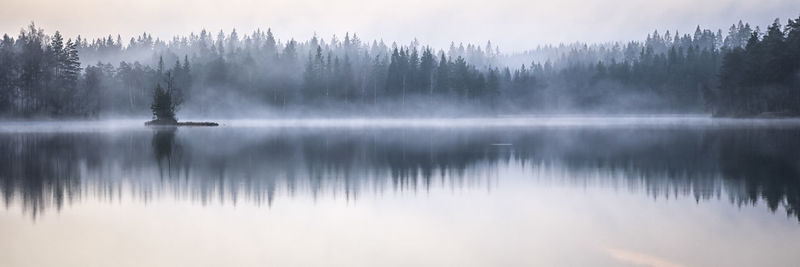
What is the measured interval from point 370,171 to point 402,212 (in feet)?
32.0

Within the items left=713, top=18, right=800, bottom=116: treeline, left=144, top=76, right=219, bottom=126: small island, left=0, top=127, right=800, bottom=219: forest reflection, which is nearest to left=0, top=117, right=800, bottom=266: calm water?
left=0, top=127, right=800, bottom=219: forest reflection

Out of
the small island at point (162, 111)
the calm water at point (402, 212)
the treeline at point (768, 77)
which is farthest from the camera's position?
the treeline at point (768, 77)

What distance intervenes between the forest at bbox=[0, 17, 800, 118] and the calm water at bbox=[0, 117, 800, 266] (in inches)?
2860

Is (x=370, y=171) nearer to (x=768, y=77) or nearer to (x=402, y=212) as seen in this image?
(x=402, y=212)

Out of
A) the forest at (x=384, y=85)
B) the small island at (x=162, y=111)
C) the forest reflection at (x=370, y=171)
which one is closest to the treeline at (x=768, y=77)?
the forest at (x=384, y=85)

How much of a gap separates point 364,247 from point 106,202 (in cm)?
904

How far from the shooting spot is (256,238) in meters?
14.4

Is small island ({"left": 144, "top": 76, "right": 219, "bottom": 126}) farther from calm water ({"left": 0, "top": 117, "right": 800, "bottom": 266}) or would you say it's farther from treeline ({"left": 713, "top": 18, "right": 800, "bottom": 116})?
treeline ({"left": 713, "top": 18, "right": 800, "bottom": 116})

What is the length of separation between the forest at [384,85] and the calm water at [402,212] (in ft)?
238

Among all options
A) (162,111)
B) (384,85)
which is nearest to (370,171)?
(162,111)

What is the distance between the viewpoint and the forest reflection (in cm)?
2088

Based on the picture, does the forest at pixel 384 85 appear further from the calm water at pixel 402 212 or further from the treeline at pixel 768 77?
the calm water at pixel 402 212

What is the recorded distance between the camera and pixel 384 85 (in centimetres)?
15538

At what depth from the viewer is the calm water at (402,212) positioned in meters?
13.0
